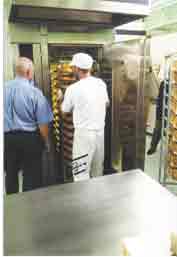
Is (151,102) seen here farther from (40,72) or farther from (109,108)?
(40,72)

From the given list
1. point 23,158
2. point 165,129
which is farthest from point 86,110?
point 165,129

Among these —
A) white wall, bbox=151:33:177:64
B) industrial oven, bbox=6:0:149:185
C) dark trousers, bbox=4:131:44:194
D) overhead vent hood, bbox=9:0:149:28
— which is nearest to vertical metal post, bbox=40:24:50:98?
industrial oven, bbox=6:0:149:185

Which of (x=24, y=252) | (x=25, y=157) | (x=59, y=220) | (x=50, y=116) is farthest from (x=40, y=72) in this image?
(x=24, y=252)

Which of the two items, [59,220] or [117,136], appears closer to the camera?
[59,220]

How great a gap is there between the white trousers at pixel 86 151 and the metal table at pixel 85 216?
3.18 ft

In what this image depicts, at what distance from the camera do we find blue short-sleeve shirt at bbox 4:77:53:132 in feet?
6.51

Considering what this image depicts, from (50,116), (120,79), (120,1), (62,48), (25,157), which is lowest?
(25,157)

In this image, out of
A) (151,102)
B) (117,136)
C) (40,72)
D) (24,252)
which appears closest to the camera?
(24,252)

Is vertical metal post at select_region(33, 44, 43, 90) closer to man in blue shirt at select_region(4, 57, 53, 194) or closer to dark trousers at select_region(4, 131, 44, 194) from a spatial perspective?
man in blue shirt at select_region(4, 57, 53, 194)

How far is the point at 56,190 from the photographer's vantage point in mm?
1149

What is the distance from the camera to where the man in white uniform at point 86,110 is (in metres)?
2.12

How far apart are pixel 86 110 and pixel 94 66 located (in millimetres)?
458

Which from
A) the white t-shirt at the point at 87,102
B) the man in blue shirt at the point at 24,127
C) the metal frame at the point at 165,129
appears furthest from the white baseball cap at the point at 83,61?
the metal frame at the point at 165,129

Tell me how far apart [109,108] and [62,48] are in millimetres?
674
